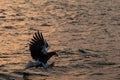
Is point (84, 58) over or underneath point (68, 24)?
underneath

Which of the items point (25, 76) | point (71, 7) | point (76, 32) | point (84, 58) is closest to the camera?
point (25, 76)

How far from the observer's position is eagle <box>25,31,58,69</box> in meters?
13.5

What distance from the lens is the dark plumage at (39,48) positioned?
1346 centimetres

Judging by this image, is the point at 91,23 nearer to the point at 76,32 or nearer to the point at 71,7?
the point at 76,32

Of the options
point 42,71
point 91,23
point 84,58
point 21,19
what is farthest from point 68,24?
point 42,71

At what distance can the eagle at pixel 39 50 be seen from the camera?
44.2ft

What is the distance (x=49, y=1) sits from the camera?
26281mm

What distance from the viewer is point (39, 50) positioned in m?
13.6

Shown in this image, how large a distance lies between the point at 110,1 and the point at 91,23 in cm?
543

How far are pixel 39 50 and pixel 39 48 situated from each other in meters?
0.07

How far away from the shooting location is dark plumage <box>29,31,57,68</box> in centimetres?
1346

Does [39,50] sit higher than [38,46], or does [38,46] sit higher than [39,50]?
[38,46]

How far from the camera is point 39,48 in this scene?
532 inches

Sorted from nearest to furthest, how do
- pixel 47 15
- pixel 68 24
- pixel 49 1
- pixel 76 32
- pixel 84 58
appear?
pixel 84 58, pixel 76 32, pixel 68 24, pixel 47 15, pixel 49 1
